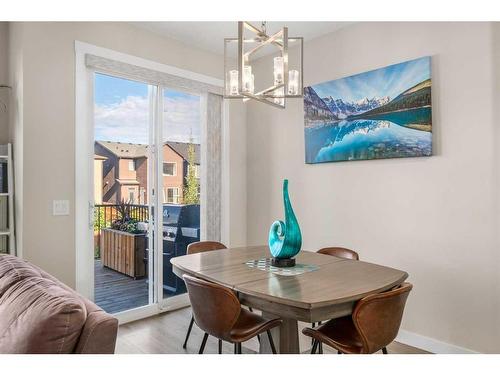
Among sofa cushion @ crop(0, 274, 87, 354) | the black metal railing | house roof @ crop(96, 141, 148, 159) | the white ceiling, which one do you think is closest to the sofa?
sofa cushion @ crop(0, 274, 87, 354)

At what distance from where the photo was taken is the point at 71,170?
288cm

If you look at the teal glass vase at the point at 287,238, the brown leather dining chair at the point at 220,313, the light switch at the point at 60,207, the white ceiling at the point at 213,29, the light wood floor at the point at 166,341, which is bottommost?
the light wood floor at the point at 166,341

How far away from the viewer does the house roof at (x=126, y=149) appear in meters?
3.21

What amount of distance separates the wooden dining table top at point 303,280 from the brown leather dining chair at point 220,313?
0.07 m

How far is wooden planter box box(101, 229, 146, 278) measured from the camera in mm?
3230

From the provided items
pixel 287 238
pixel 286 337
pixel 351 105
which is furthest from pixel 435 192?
pixel 286 337

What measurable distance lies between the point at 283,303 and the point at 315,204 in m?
2.01

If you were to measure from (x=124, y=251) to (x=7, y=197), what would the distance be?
3.43 ft

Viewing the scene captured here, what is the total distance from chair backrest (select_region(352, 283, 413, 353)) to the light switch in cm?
229

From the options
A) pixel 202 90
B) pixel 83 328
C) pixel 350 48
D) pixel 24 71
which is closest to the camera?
pixel 83 328

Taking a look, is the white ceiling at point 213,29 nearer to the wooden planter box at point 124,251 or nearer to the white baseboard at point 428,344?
the wooden planter box at point 124,251

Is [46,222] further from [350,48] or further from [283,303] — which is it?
[350,48]

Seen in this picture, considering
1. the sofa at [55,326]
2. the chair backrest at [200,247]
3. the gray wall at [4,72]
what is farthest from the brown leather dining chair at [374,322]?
the gray wall at [4,72]
